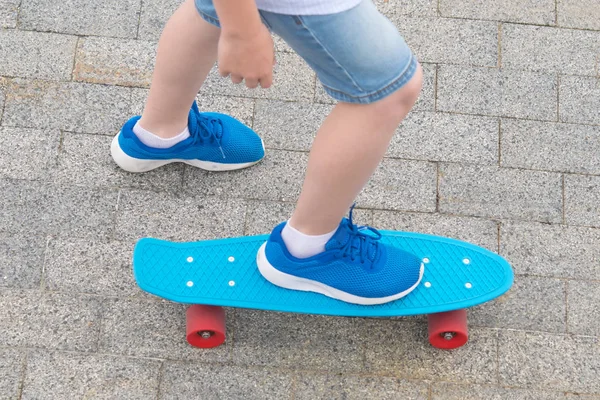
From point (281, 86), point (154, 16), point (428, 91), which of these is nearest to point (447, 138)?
point (428, 91)

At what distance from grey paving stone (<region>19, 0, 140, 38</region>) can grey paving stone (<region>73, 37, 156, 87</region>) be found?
57mm

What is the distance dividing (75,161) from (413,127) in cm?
146

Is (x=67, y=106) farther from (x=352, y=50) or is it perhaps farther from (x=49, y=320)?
(x=352, y=50)

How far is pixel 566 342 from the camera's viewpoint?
2.83 meters

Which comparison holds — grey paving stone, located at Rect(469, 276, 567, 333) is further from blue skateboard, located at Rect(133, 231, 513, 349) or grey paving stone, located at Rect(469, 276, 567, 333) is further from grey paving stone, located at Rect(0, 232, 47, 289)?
grey paving stone, located at Rect(0, 232, 47, 289)

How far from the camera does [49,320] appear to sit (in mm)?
2779

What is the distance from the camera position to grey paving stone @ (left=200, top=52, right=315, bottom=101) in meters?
3.33

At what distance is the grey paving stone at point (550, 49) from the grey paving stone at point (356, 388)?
5.25 feet

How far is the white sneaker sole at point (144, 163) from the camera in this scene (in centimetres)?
304

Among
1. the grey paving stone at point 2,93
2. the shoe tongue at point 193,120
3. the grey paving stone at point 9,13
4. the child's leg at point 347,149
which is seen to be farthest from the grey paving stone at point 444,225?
the grey paving stone at point 9,13

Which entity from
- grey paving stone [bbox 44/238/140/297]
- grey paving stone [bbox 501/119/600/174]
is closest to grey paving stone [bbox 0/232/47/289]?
grey paving stone [bbox 44/238/140/297]

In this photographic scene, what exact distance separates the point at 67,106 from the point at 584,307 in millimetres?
2303

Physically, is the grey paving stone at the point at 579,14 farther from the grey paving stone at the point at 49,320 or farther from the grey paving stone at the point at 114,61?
the grey paving stone at the point at 49,320

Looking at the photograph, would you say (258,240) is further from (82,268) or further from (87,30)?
(87,30)
